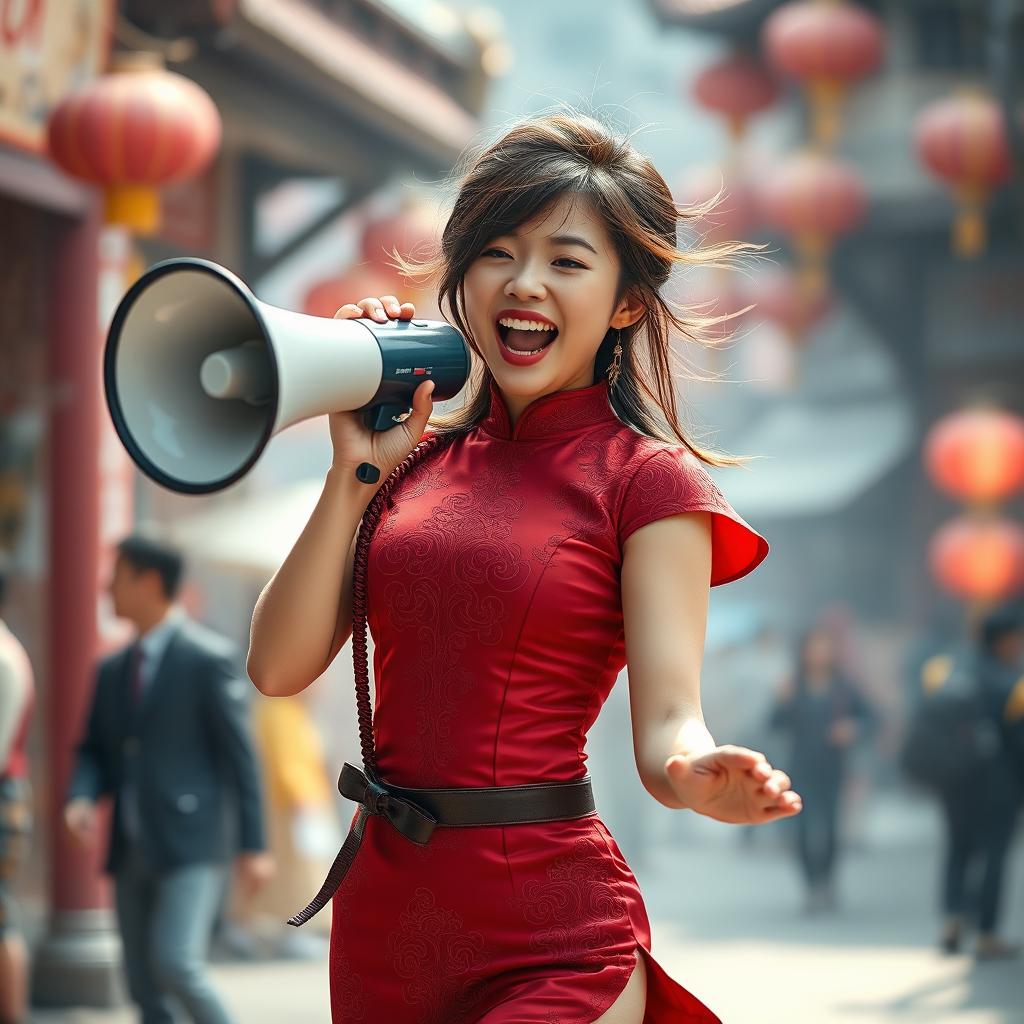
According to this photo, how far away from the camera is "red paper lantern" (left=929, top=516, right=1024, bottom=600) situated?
41.9 feet

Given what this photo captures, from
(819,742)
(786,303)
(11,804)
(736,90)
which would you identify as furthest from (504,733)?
(736,90)

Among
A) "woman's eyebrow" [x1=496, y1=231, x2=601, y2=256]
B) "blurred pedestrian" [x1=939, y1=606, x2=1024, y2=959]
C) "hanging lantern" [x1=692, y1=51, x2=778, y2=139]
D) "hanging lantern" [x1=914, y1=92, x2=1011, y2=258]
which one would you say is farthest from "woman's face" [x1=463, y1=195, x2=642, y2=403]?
"hanging lantern" [x1=692, y1=51, x2=778, y2=139]

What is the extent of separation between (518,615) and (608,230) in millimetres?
500

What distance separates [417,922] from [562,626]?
1.26ft

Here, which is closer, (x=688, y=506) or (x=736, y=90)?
(x=688, y=506)

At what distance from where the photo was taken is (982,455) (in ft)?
40.1

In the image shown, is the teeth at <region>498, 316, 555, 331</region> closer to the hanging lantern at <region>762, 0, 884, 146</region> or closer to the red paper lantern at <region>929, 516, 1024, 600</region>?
the red paper lantern at <region>929, 516, 1024, 600</region>

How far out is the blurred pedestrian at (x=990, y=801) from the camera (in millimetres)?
8055

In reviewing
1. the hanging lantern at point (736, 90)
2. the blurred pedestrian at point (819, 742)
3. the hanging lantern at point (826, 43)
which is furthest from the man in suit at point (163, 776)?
the hanging lantern at point (736, 90)

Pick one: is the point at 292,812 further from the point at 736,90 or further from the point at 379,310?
the point at 736,90

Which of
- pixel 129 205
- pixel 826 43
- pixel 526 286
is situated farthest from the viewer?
pixel 826 43

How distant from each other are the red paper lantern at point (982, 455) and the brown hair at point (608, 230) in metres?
10.0

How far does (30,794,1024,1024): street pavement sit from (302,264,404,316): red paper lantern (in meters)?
3.36

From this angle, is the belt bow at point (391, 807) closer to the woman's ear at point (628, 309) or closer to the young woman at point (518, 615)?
the young woman at point (518, 615)
